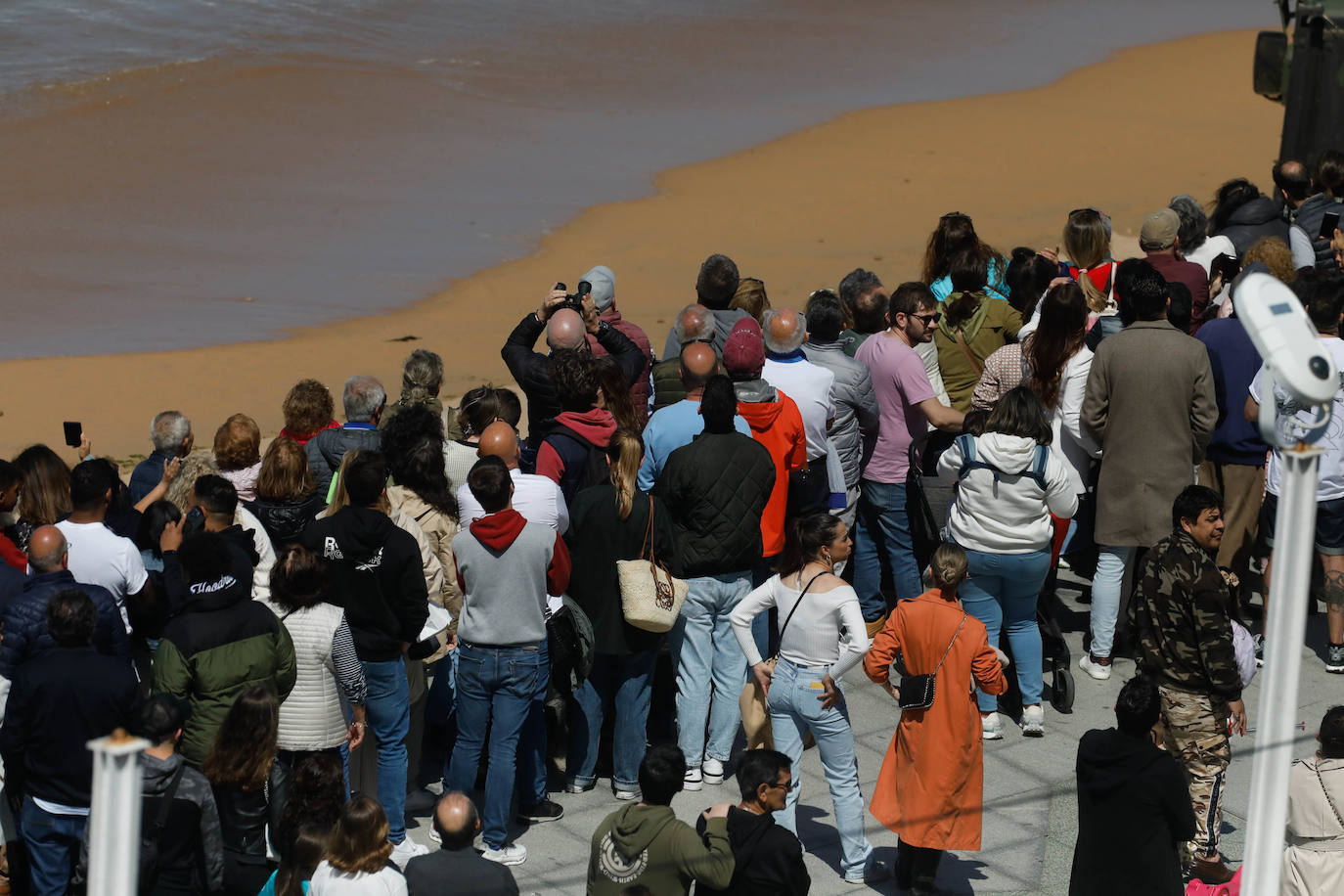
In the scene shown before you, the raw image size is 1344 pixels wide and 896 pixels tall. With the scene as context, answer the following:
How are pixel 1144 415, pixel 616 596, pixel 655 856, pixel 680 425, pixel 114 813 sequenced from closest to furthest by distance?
pixel 114 813
pixel 655 856
pixel 616 596
pixel 680 425
pixel 1144 415

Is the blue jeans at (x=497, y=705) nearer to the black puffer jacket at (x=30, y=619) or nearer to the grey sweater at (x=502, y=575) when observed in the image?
the grey sweater at (x=502, y=575)

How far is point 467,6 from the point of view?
115 feet

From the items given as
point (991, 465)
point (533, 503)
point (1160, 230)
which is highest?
point (1160, 230)

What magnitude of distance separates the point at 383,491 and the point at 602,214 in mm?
14775

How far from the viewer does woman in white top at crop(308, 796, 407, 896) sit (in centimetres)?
500

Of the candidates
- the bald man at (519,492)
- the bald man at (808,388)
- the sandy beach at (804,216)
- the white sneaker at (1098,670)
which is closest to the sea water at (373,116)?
the sandy beach at (804,216)

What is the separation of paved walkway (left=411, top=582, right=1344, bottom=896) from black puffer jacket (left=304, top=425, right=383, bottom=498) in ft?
5.54

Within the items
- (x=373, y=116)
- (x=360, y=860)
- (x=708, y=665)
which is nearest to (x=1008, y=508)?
(x=708, y=665)

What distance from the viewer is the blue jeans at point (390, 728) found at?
21.6 ft

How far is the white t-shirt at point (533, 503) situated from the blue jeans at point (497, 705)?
55 centimetres

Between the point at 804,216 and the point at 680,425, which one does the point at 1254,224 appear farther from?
the point at 804,216

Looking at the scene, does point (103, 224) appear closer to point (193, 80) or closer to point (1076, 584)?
point (193, 80)

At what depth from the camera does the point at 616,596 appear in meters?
6.98

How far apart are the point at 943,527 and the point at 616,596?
211 centimetres
